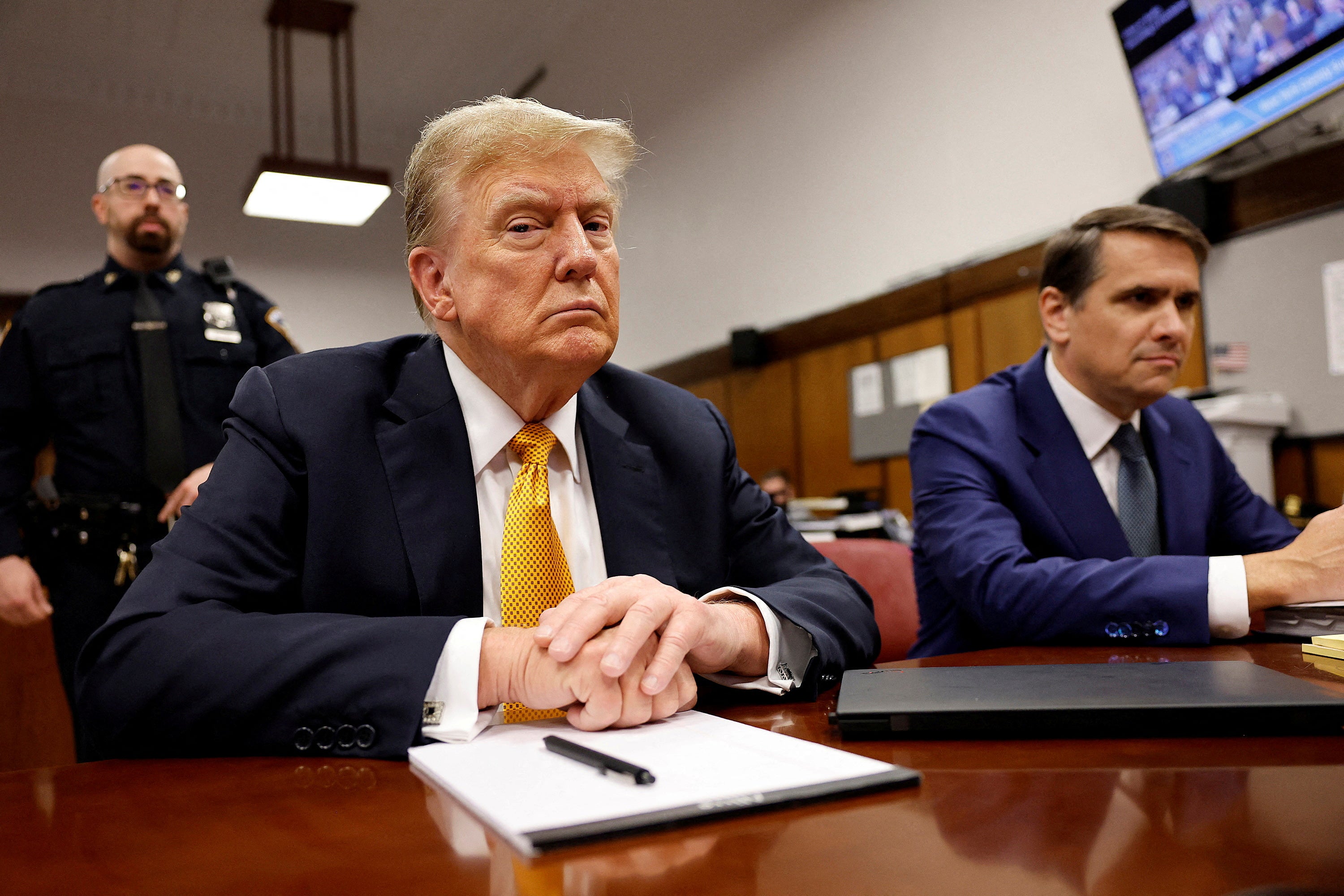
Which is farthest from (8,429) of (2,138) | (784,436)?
(2,138)

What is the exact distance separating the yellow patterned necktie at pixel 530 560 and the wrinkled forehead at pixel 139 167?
2.14 meters

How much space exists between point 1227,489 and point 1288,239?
7.46ft

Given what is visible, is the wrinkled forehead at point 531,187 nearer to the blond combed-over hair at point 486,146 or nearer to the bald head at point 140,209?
the blond combed-over hair at point 486,146

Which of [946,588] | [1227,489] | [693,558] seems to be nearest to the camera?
[693,558]

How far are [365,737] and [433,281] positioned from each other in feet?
2.44

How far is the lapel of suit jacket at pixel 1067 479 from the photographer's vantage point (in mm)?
1644

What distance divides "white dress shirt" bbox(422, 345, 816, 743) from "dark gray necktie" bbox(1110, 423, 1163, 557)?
3.06 ft

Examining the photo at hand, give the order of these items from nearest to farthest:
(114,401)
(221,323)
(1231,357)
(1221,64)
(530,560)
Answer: (530,560), (114,401), (221,323), (1221,64), (1231,357)

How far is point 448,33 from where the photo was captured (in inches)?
289

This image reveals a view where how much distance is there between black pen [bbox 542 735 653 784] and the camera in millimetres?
596

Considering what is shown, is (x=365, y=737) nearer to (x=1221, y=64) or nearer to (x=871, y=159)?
(x=1221, y=64)

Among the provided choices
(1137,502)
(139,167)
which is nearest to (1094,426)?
(1137,502)

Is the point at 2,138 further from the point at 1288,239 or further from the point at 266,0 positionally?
the point at 1288,239

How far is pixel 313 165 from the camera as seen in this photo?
622cm
